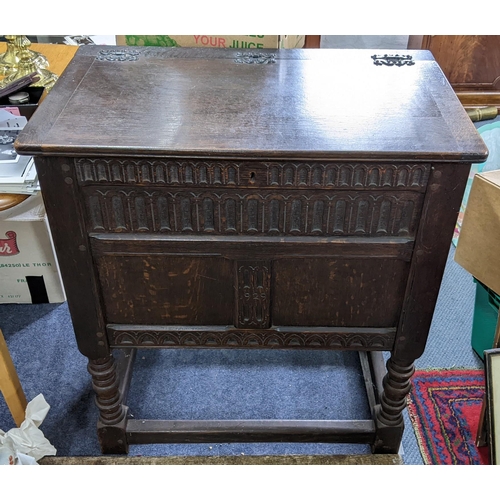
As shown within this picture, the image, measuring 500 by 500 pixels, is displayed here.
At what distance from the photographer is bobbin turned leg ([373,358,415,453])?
1.41m

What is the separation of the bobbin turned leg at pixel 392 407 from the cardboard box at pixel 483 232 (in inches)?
16.3

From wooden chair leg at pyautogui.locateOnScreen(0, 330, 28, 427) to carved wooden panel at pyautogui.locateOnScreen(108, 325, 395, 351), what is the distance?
1.06ft

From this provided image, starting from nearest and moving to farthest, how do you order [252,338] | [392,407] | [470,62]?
1. [252,338]
2. [392,407]
3. [470,62]

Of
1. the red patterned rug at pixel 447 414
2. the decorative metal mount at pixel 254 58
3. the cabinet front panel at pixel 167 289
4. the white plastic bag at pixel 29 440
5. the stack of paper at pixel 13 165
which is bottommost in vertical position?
the red patterned rug at pixel 447 414

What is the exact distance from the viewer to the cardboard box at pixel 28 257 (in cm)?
182

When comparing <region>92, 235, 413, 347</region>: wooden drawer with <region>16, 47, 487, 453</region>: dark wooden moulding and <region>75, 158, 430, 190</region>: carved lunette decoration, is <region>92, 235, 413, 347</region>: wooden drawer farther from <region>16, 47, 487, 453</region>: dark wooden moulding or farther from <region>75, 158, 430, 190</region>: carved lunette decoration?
<region>75, 158, 430, 190</region>: carved lunette decoration

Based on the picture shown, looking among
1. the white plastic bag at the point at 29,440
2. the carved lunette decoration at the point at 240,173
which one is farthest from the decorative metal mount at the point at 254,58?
the white plastic bag at the point at 29,440

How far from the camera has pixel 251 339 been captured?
1359mm

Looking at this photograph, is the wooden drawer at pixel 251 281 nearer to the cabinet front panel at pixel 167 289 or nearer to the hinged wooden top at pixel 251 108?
the cabinet front panel at pixel 167 289

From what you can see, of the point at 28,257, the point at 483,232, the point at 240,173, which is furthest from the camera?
the point at 28,257

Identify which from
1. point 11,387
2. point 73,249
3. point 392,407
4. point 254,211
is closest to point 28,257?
point 11,387

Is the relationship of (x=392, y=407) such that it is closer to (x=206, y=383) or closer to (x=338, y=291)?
(x=338, y=291)

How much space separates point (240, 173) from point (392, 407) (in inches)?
29.3

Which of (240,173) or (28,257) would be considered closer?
(240,173)
